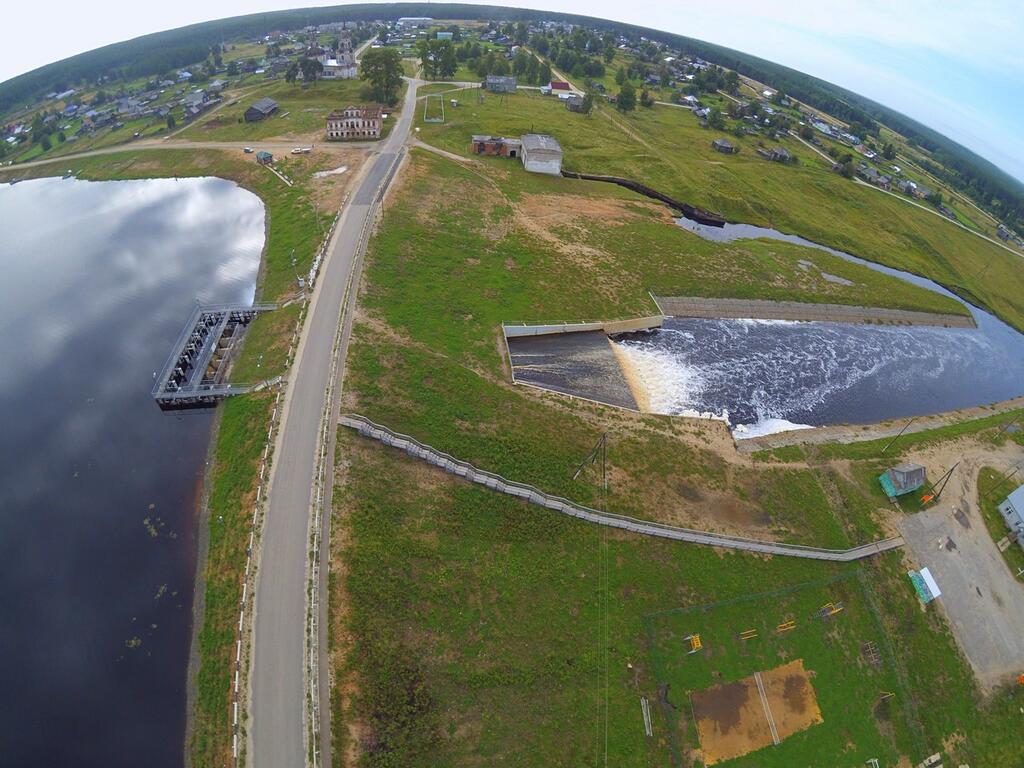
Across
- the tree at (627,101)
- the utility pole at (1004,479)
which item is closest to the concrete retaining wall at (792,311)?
the utility pole at (1004,479)

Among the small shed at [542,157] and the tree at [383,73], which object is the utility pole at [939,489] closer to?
the small shed at [542,157]

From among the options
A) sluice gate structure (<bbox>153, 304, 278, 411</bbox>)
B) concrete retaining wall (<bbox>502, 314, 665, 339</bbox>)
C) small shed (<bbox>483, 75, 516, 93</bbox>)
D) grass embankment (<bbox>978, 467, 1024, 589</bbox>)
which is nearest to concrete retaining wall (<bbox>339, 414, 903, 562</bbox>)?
grass embankment (<bbox>978, 467, 1024, 589</bbox>)

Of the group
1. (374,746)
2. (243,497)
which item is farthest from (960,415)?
(243,497)

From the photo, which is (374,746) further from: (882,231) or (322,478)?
(882,231)

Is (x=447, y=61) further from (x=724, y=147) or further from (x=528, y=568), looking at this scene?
(x=528, y=568)

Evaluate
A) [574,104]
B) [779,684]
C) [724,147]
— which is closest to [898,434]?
[779,684]

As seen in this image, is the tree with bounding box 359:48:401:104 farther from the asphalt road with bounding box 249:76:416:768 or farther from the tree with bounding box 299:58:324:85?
the asphalt road with bounding box 249:76:416:768

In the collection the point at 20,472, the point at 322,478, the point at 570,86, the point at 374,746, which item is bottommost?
the point at 20,472
